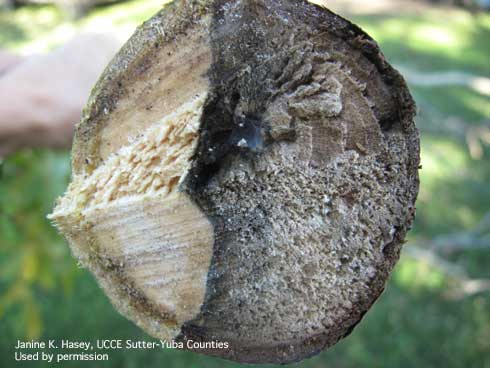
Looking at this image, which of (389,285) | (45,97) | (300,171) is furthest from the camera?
(389,285)

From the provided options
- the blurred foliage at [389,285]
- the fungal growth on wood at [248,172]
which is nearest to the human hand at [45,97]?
the blurred foliage at [389,285]

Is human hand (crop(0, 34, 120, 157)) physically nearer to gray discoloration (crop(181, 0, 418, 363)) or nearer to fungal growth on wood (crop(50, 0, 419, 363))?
fungal growth on wood (crop(50, 0, 419, 363))

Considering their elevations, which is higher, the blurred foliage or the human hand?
the human hand

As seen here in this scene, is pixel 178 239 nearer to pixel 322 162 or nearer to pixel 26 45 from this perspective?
pixel 322 162

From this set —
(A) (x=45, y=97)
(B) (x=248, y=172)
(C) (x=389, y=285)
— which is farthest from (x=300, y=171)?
(C) (x=389, y=285)

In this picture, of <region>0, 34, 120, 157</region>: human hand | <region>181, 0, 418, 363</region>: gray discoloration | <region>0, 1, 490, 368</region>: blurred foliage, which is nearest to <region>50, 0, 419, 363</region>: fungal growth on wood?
<region>181, 0, 418, 363</region>: gray discoloration

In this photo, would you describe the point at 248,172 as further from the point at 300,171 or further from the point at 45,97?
the point at 45,97
